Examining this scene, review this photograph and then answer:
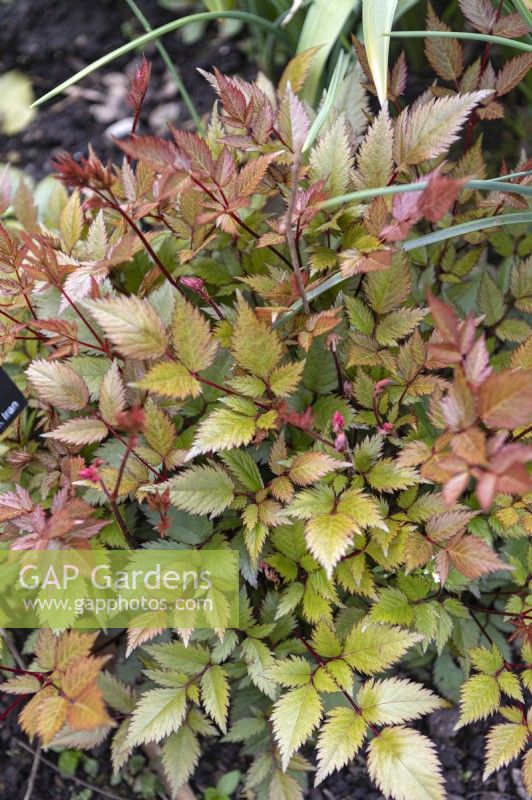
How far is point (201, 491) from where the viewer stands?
3.54ft

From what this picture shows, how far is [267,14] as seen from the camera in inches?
79.6

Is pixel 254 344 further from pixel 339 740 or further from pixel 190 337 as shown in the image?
pixel 339 740

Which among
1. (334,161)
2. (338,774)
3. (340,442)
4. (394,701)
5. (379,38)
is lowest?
(338,774)

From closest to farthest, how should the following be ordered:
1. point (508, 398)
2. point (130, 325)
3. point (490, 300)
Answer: point (508, 398)
point (130, 325)
point (490, 300)

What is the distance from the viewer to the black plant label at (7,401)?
1.13 meters

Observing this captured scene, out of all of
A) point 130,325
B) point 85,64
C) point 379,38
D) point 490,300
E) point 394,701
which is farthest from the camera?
point 85,64

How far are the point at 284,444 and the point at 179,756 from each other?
542 millimetres

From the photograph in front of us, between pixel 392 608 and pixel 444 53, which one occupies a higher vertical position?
pixel 444 53

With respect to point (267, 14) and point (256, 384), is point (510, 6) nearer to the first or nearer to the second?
point (267, 14)

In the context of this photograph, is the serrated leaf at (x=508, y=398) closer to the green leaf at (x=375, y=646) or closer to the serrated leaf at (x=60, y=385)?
the green leaf at (x=375, y=646)

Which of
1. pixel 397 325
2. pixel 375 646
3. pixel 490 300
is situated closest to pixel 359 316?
pixel 397 325

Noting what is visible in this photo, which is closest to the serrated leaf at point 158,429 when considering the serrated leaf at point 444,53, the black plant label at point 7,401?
the black plant label at point 7,401

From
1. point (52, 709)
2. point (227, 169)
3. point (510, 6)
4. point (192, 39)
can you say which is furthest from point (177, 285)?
point (192, 39)

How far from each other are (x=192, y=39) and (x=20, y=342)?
61.3 inches
